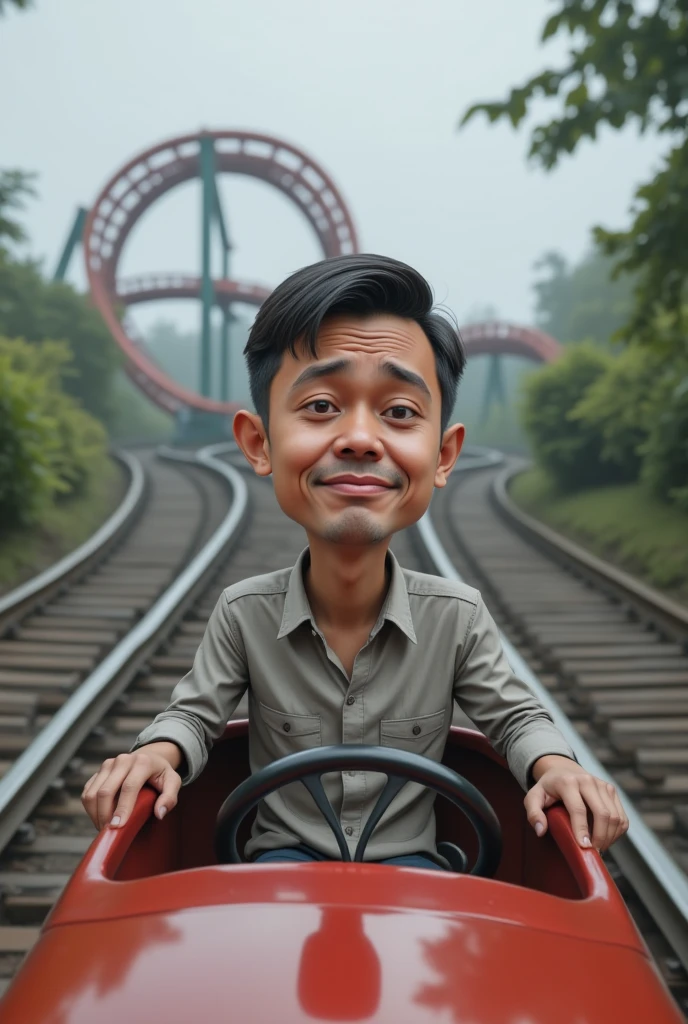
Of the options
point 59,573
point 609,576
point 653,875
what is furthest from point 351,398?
point 609,576

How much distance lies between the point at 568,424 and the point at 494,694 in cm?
1058

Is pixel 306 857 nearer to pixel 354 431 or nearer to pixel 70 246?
pixel 354 431

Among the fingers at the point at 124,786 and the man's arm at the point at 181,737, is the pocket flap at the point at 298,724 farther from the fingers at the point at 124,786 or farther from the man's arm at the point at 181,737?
the fingers at the point at 124,786

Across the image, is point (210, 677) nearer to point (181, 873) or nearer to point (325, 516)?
point (325, 516)

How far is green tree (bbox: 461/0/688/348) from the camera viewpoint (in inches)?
170

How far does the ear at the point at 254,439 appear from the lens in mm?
1779

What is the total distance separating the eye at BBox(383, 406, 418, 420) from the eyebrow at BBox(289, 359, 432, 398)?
0.16 ft

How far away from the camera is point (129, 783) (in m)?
1.52

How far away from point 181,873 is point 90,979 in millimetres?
204

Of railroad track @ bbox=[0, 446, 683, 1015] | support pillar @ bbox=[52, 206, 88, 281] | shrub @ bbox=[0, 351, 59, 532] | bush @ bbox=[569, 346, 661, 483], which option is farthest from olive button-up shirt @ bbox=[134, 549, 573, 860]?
support pillar @ bbox=[52, 206, 88, 281]

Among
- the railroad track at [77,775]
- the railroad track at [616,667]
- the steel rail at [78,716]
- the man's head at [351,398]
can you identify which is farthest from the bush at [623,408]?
the man's head at [351,398]

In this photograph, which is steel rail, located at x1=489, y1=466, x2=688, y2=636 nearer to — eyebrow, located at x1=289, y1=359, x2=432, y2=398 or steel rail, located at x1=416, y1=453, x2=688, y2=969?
steel rail, located at x1=416, y1=453, x2=688, y2=969

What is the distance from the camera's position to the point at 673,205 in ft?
14.6

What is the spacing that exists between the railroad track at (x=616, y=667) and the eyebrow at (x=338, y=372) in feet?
5.38
